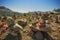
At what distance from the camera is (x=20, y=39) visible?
29.6ft

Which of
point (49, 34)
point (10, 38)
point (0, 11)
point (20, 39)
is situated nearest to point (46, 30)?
point (49, 34)

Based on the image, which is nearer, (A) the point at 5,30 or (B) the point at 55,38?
(B) the point at 55,38

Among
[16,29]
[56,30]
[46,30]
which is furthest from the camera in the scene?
[56,30]

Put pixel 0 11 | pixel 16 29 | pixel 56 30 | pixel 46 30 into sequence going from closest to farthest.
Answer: pixel 16 29
pixel 46 30
pixel 56 30
pixel 0 11

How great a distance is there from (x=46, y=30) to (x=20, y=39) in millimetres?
1911

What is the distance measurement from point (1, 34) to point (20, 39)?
5.00 feet

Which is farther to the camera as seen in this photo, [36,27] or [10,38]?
[36,27]

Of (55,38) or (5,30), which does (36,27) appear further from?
(5,30)

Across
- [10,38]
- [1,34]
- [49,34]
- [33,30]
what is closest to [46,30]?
[49,34]

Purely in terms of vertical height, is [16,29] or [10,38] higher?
[16,29]

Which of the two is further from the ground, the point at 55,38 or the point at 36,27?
the point at 36,27

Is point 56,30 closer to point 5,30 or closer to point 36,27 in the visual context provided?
point 36,27

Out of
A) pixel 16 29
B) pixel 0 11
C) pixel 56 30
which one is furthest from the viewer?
pixel 0 11

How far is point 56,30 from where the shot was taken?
11.0 m
